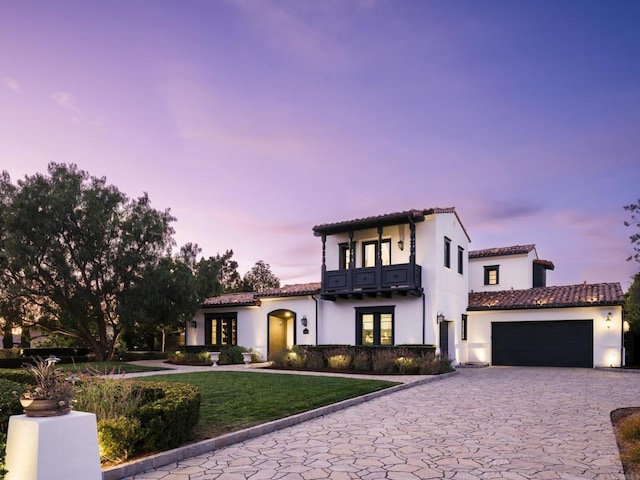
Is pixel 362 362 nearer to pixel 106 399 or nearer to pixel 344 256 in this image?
pixel 344 256

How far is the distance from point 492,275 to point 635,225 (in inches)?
800

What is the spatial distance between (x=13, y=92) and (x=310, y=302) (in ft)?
51.4

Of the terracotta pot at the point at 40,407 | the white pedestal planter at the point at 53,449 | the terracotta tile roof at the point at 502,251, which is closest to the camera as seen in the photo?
the white pedestal planter at the point at 53,449

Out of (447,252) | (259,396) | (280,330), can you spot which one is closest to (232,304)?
(280,330)

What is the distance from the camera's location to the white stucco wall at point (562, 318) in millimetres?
21891

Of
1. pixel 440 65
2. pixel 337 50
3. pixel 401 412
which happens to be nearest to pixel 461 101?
pixel 440 65

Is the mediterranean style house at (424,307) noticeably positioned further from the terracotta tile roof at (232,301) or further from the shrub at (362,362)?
the shrub at (362,362)

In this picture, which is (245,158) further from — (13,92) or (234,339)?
(234,339)

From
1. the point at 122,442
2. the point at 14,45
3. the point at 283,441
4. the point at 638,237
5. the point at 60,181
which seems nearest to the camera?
the point at 122,442

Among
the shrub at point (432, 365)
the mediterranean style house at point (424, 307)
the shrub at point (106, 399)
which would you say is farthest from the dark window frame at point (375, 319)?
the shrub at point (106, 399)

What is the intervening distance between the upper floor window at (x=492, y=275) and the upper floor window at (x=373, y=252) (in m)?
9.61

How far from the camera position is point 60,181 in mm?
24188

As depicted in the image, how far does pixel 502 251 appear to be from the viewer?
96.0 ft

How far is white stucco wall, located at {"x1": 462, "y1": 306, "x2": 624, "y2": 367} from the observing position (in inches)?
862
